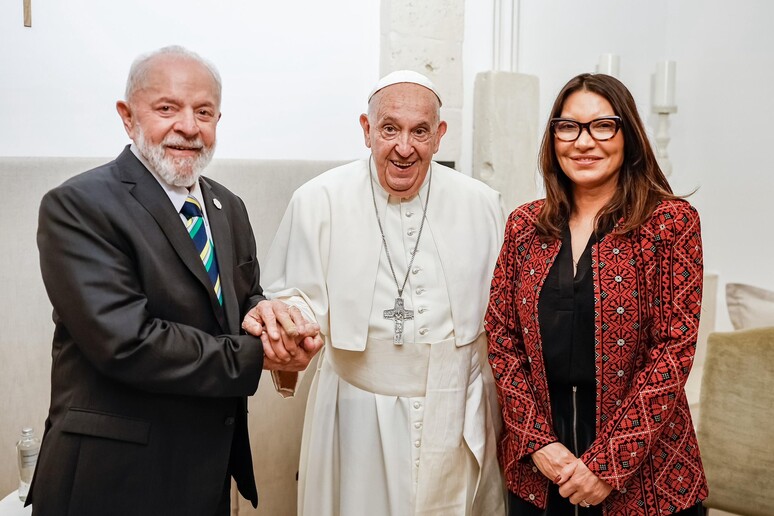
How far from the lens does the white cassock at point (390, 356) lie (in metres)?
2.37

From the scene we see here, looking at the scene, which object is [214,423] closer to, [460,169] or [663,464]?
[663,464]

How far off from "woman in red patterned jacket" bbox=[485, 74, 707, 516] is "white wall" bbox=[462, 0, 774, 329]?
6.72ft

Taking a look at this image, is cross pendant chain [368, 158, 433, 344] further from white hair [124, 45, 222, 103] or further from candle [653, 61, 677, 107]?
candle [653, 61, 677, 107]

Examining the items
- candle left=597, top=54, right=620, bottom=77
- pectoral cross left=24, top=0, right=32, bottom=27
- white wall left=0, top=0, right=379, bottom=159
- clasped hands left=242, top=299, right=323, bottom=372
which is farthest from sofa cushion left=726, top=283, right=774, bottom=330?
pectoral cross left=24, top=0, right=32, bottom=27

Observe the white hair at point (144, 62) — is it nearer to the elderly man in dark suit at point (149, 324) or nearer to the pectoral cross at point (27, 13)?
the elderly man in dark suit at point (149, 324)

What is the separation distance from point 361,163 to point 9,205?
111 cm

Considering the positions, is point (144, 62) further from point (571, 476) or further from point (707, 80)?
point (707, 80)

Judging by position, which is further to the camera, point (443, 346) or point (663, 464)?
point (443, 346)

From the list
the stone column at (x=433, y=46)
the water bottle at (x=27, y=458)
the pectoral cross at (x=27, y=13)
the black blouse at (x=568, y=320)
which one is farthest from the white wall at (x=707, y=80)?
the water bottle at (x=27, y=458)

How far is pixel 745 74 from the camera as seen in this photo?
4262 millimetres

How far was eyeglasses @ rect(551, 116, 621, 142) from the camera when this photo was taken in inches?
79.6

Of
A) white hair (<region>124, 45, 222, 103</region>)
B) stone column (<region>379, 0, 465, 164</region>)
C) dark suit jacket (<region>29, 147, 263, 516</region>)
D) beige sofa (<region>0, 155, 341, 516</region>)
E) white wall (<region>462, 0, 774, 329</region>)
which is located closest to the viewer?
dark suit jacket (<region>29, 147, 263, 516</region>)

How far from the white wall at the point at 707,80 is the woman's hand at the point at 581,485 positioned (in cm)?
255

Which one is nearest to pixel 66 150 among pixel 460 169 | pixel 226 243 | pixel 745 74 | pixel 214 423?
pixel 226 243
